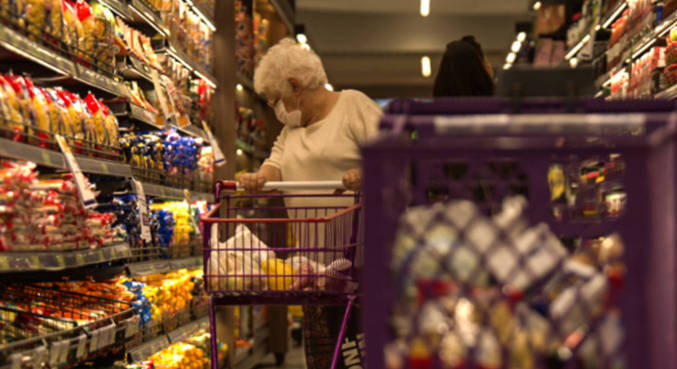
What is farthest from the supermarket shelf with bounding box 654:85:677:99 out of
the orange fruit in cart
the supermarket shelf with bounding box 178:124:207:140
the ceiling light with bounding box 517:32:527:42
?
the ceiling light with bounding box 517:32:527:42

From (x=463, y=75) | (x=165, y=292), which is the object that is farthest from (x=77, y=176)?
(x=463, y=75)

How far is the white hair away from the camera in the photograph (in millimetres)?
2945

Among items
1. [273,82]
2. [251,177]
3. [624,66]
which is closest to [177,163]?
[273,82]

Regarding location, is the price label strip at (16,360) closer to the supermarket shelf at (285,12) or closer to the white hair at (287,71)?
the white hair at (287,71)

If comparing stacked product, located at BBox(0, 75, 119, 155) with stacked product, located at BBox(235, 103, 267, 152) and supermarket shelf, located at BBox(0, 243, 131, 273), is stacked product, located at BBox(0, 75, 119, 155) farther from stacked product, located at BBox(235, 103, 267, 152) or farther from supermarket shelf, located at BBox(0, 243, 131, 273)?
stacked product, located at BBox(235, 103, 267, 152)

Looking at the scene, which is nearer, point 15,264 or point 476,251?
point 476,251

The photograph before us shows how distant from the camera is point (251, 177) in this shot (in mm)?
2590

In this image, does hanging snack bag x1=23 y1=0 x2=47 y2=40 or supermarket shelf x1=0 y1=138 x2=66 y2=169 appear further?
hanging snack bag x1=23 y1=0 x2=47 y2=40

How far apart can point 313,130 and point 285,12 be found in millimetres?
3922

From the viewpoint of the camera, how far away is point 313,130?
2.95 meters

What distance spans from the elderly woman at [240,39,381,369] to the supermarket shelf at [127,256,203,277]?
2.44 feet

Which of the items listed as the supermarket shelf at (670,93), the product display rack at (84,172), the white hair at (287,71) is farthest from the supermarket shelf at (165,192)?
the supermarket shelf at (670,93)

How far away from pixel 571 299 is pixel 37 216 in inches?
64.0

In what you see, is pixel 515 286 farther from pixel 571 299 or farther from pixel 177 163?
pixel 177 163
